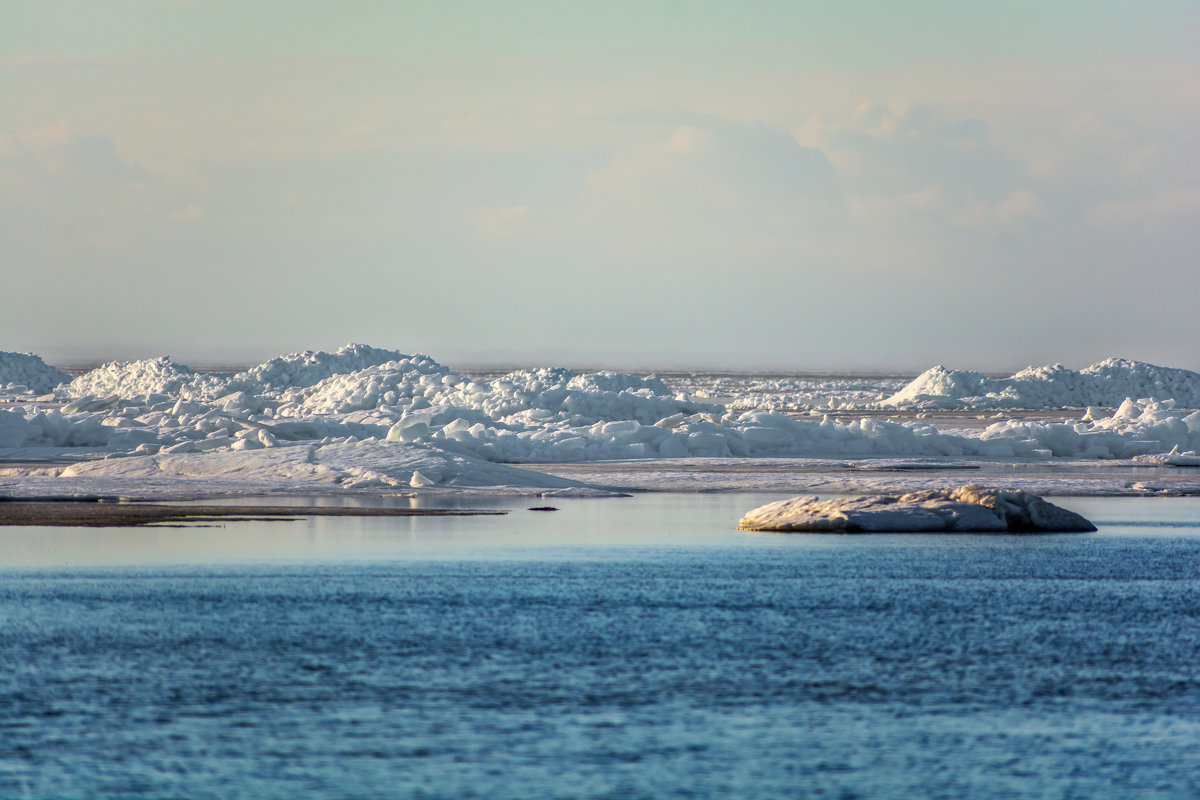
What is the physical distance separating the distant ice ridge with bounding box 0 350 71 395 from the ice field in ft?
54.4

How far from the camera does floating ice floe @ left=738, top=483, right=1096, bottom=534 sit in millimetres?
15875

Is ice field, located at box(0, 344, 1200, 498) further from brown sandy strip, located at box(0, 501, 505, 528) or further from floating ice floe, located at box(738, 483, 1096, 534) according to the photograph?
floating ice floe, located at box(738, 483, 1096, 534)

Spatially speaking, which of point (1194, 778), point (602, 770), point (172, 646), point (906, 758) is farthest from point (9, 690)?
point (1194, 778)

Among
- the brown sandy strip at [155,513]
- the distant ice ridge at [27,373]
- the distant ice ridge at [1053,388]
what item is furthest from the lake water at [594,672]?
the distant ice ridge at [27,373]

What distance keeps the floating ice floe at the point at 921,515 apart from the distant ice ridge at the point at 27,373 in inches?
2190

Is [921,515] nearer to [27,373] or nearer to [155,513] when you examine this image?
[155,513]

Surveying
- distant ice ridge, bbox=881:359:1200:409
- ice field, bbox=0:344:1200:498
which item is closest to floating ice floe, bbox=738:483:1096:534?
ice field, bbox=0:344:1200:498

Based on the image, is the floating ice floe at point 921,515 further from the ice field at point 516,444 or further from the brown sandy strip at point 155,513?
the ice field at point 516,444

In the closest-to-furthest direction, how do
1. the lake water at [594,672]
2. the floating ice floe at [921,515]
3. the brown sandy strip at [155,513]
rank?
Answer: the lake water at [594,672], the floating ice floe at [921,515], the brown sandy strip at [155,513]

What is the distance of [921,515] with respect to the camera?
1596 centimetres

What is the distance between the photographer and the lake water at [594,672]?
6078 millimetres

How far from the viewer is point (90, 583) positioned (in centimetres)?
1115

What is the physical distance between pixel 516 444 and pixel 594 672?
70.1ft

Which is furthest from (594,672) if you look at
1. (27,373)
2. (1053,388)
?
(27,373)
